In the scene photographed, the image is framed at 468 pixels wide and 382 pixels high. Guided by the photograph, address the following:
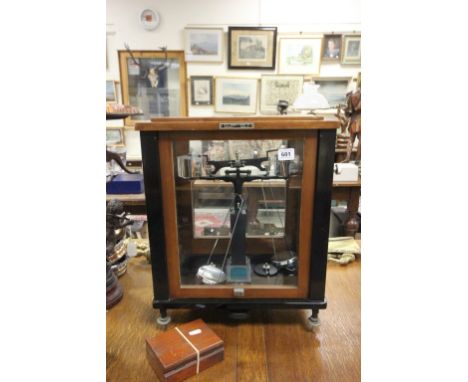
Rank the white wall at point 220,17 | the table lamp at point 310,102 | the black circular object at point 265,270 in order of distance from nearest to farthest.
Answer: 1. the black circular object at point 265,270
2. the table lamp at point 310,102
3. the white wall at point 220,17

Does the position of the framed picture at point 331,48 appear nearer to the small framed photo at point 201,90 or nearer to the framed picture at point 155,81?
the small framed photo at point 201,90

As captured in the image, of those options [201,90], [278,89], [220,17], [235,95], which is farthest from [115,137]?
[278,89]

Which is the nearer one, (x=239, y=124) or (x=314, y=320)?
(x=239, y=124)

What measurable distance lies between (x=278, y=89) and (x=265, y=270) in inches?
68.6

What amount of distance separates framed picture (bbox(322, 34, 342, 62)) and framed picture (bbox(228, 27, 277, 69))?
387 millimetres

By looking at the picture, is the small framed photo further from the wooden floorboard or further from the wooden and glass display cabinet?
the wooden floorboard

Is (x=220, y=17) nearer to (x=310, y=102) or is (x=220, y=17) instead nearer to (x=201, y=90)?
(x=201, y=90)

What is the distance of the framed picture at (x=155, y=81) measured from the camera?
7.23 feet

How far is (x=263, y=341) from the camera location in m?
0.75

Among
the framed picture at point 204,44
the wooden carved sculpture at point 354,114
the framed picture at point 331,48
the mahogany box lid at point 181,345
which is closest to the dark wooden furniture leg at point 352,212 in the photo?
the wooden carved sculpture at point 354,114

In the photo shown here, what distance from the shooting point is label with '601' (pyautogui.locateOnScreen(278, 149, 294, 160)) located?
755 mm
